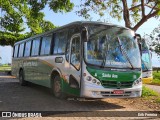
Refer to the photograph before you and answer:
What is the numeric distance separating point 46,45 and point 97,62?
4528 millimetres

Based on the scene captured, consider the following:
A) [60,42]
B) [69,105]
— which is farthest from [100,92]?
[60,42]

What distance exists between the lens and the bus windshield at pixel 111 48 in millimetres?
11828

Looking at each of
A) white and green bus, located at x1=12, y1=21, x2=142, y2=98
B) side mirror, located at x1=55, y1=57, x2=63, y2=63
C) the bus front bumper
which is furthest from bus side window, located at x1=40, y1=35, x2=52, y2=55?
the bus front bumper

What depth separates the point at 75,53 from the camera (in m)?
12.4

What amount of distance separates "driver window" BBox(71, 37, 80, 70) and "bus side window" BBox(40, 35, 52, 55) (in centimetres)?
282

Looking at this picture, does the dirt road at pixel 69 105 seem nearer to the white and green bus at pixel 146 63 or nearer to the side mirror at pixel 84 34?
the side mirror at pixel 84 34

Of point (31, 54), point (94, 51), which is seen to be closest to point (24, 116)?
point (94, 51)

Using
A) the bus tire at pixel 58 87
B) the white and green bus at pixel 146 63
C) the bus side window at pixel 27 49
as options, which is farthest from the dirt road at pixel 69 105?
the white and green bus at pixel 146 63

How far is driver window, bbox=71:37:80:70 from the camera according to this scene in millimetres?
12102

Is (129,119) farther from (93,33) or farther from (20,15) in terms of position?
(20,15)

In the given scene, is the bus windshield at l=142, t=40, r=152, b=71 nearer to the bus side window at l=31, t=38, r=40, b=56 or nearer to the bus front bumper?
the bus side window at l=31, t=38, r=40, b=56

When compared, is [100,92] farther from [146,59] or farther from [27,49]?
[146,59]

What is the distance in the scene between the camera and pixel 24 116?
9570 millimetres

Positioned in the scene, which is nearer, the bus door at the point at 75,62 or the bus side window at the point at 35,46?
the bus door at the point at 75,62
